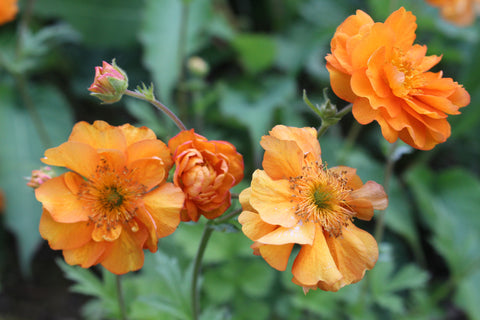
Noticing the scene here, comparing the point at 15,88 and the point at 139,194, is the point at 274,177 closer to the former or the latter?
the point at 139,194

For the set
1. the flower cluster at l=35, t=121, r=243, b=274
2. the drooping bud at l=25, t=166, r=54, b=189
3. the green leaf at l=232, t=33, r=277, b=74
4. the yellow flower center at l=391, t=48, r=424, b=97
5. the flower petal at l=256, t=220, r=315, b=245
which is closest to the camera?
the flower petal at l=256, t=220, r=315, b=245

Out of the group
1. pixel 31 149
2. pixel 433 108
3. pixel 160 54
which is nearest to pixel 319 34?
pixel 160 54

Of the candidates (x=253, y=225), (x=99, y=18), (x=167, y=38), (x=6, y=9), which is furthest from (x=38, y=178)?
(x=99, y=18)

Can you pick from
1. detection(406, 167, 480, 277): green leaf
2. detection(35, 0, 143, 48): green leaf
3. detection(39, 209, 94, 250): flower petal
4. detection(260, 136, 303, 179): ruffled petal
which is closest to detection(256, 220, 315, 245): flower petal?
detection(260, 136, 303, 179): ruffled petal

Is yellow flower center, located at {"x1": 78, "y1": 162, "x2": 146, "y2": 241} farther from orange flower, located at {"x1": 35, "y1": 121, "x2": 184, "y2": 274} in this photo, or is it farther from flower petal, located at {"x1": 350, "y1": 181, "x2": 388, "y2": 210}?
flower petal, located at {"x1": 350, "y1": 181, "x2": 388, "y2": 210}

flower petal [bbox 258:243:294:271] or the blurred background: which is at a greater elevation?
flower petal [bbox 258:243:294:271]

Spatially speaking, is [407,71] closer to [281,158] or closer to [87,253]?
[281,158]

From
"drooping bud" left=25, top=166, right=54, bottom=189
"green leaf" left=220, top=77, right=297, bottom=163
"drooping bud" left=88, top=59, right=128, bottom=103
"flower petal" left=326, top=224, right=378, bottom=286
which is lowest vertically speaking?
"green leaf" left=220, top=77, right=297, bottom=163

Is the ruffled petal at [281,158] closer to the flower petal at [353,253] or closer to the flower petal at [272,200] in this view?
the flower petal at [272,200]
